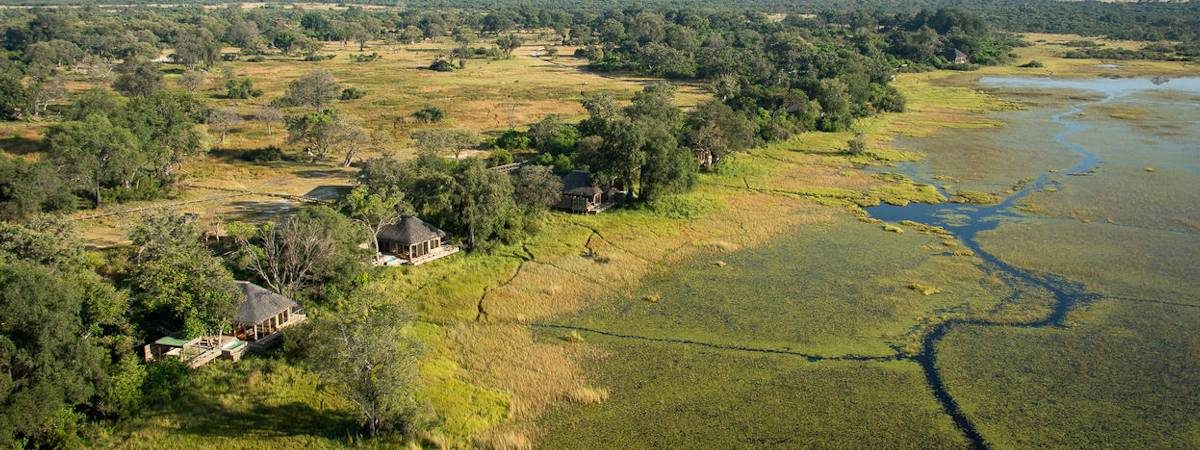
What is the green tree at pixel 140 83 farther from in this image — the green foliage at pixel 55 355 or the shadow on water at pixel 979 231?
the shadow on water at pixel 979 231

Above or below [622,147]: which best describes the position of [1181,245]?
below

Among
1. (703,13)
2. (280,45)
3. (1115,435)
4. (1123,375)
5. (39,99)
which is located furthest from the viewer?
(703,13)

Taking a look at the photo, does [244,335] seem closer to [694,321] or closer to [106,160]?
[694,321]

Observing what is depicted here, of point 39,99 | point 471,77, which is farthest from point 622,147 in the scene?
point 471,77

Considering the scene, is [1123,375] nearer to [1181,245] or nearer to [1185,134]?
[1181,245]

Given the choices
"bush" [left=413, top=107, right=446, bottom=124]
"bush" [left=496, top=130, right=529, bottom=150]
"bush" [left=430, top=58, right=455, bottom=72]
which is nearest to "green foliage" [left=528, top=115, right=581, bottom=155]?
"bush" [left=496, top=130, right=529, bottom=150]

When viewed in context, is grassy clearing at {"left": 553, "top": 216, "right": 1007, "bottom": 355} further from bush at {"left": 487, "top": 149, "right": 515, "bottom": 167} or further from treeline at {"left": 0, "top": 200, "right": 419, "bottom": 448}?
bush at {"left": 487, "top": 149, "right": 515, "bottom": 167}

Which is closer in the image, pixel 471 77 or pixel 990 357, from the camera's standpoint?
pixel 990 357
